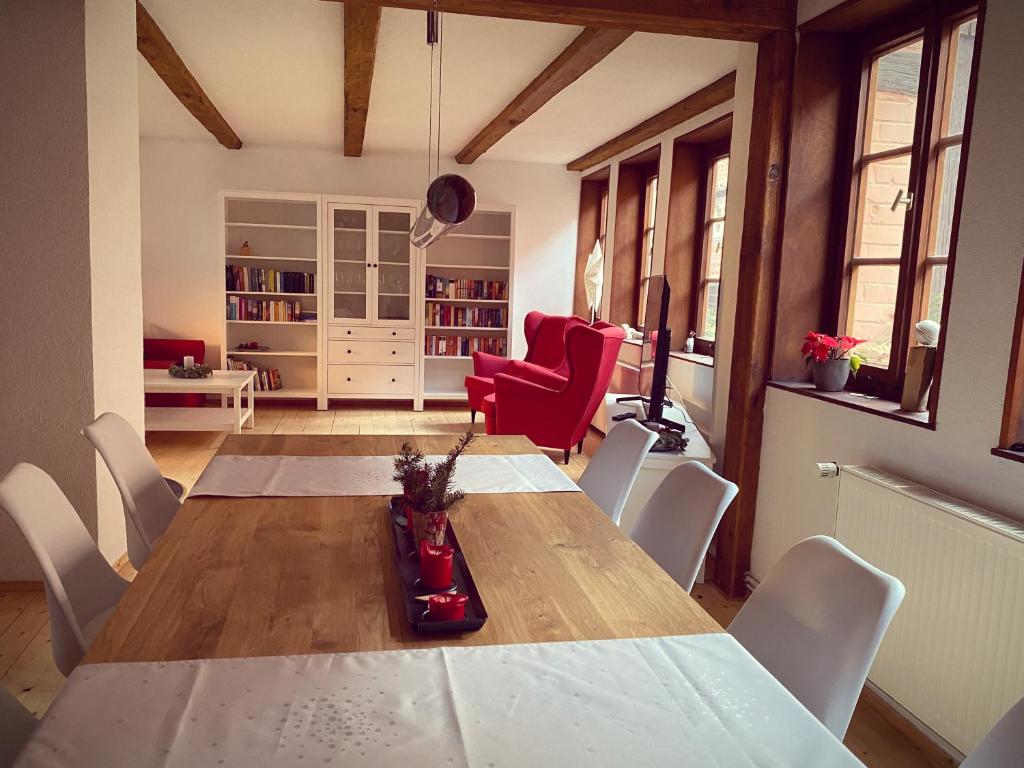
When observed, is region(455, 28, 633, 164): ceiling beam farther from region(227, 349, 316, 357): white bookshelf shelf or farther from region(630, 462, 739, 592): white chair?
region(227, 349, 316, 357): white bookshelf shelf

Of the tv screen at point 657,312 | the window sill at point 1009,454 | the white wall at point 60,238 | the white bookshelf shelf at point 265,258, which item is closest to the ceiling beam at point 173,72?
the white wall at point 60,238

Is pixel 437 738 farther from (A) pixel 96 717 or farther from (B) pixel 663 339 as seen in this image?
(B) pixel 663 339

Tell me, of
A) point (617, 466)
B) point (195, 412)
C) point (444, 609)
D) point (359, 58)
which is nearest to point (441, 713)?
point (444, 609)

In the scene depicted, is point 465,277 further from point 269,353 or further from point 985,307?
point 985,307

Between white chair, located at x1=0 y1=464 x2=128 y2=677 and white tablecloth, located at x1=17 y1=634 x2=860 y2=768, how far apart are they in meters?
0.63

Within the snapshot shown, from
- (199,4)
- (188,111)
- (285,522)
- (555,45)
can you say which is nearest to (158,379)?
(188,111)

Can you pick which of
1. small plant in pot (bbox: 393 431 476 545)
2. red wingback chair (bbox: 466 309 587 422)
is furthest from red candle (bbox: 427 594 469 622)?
red wingback chair (bbox: 466 309 587 422)

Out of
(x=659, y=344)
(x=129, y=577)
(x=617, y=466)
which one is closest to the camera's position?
(x=617, y=466)

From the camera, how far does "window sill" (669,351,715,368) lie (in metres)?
5.29

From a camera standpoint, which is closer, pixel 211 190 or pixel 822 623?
pixel 822 623

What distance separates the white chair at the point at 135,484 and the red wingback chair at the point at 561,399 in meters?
3.14

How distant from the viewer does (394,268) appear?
779 centimetres

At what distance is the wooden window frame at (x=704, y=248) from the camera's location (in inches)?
228

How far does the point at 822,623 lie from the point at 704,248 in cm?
478
